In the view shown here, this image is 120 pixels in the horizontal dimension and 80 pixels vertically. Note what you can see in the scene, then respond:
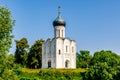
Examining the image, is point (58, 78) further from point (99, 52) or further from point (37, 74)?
point (99, 52)

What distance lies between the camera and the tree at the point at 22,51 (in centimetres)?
7131

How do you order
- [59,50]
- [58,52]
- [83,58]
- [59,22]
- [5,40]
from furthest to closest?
[83,58]
[59,22]
[59,50]
[58,52]
[5,40]

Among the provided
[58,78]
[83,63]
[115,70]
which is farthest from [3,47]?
[83,63]

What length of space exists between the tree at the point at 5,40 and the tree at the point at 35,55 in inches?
1784

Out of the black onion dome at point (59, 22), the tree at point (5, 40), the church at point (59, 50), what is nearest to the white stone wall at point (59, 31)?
the church at point (59, 50)

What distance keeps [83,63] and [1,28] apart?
63549mm

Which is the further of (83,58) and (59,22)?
(83,58)

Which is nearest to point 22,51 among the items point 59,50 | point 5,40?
point 59,50

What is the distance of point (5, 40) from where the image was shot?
995 inches

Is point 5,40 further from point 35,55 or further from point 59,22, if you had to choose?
point 35,55

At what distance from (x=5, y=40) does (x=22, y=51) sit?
4667cm

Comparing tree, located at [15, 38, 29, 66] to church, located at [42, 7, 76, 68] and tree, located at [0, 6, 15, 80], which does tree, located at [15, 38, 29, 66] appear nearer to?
church, located at [42, 7, 76, 68]

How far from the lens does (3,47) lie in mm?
24859

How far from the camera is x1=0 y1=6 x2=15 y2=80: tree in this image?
974 inches
